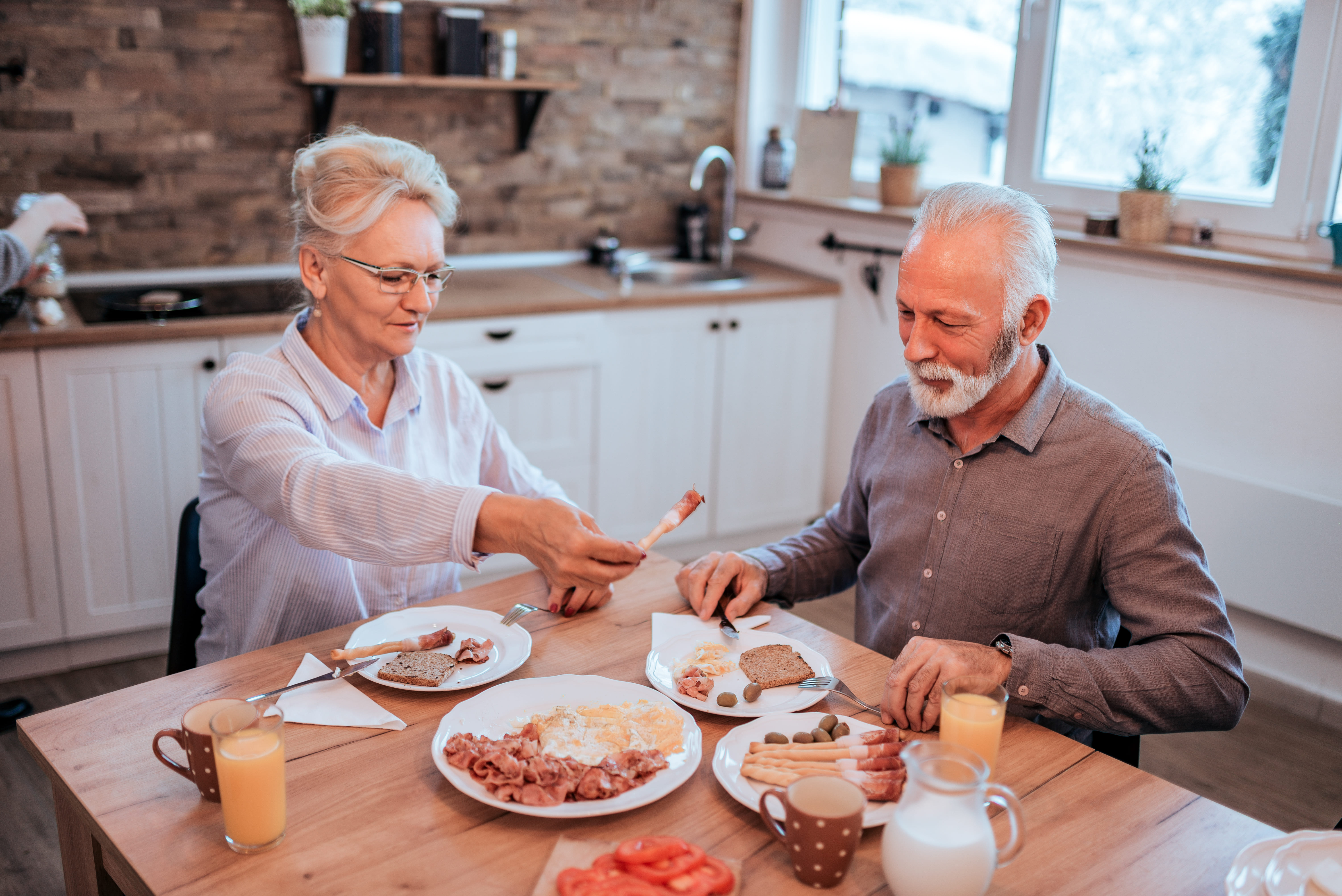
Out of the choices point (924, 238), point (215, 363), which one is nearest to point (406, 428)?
point (924, 238)

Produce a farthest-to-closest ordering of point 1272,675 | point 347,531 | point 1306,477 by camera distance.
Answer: point 1272,675, point 1306,477, point 347,531

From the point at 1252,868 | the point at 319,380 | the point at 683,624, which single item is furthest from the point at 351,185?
the point at 1252,868

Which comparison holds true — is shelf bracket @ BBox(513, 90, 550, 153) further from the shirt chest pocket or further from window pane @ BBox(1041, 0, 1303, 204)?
the shirt chest pocket

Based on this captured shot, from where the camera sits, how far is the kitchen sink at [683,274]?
13.0ft

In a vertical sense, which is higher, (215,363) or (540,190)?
(540,190)

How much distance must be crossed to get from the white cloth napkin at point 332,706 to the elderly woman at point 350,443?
7.2 inches

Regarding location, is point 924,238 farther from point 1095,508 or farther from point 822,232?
point 822,232

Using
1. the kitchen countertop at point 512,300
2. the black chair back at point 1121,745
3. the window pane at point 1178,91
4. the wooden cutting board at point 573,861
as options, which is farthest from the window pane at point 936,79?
the wooden cutting board at point 573,861

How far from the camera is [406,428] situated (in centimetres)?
190

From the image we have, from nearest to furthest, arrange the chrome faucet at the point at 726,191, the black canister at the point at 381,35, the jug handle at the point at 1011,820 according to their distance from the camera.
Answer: the jug handle at the point at 1011,820, the black canister at the point at 381,35, the chrome faucet at the point at 726,191

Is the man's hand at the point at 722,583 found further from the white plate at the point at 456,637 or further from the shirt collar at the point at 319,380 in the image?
the shirt collar at the point at 319,380

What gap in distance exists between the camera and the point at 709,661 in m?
1.50

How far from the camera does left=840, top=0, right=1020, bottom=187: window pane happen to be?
3.62 m

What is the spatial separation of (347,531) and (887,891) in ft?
2.78
